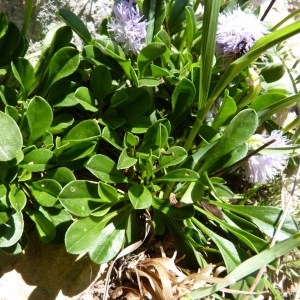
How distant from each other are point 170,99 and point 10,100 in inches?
17.7

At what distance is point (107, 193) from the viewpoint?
1367mm

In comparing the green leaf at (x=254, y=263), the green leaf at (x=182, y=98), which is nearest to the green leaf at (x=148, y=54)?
the green leaf at (x=182, y=98)

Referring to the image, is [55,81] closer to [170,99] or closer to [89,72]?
[89,72]

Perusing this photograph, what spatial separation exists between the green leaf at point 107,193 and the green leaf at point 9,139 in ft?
0.75

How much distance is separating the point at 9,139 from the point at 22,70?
0.78 ft

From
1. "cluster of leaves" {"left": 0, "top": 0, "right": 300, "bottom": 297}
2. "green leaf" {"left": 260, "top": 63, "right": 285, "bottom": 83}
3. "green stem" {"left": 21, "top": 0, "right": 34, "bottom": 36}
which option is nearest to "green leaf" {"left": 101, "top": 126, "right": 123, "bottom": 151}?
"cluster of leaves" {"left": 0, "top": 0, "right": 300, "bottom": 297}

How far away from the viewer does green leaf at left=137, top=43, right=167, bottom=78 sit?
1.33m

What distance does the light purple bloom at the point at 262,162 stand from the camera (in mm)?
1496

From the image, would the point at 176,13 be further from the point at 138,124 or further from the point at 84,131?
the point at 84,131

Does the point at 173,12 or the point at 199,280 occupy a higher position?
the point at 173,12

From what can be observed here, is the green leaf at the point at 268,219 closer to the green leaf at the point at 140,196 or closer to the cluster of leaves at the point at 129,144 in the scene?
the cluster of leaves at the point at 129,144

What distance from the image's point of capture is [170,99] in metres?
1.58

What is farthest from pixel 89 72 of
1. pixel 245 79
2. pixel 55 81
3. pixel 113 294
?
pixel 113 294

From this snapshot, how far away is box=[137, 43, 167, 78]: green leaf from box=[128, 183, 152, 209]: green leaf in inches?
11.7
